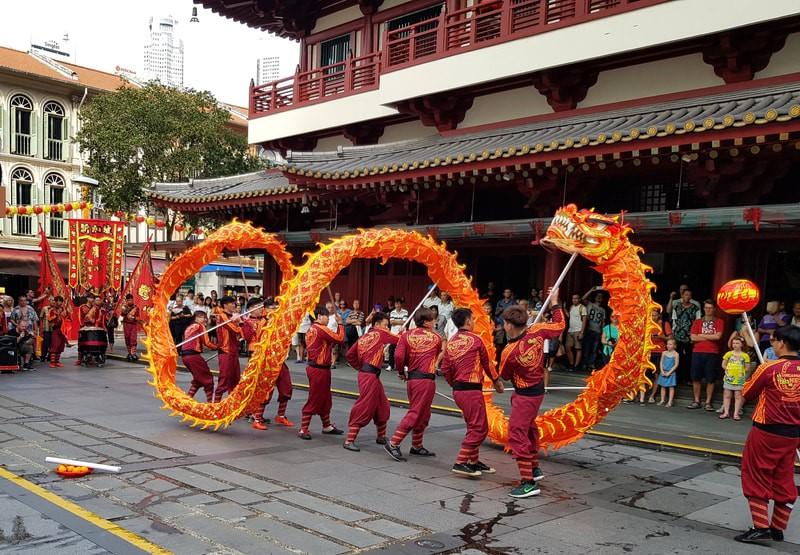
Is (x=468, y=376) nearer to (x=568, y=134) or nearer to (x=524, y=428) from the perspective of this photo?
(x=524, y=428)

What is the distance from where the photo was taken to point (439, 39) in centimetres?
1437

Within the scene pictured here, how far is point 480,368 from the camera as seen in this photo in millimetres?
6785

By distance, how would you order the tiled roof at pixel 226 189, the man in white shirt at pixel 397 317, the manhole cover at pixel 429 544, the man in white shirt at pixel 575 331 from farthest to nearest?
the tiled roof at pixel 226 189, the man in white shirt at pixel 397 317, the man in white shirt at pixel 575 331, the manhole cover at pixel 429 544

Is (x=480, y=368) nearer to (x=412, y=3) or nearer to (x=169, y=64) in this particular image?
(x=412, y=3)

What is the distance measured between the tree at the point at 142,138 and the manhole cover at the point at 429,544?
18976 millimetres

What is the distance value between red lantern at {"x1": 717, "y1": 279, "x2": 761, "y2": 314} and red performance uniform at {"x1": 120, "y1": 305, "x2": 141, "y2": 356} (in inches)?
543

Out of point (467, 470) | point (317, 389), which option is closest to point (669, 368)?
point (467, 470)

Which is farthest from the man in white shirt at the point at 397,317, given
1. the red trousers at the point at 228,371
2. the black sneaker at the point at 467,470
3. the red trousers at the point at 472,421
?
the black sneaker at the point at 467,470

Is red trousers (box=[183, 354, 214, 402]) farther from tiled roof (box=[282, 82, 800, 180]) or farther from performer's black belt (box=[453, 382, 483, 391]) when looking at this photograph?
tiled roof (box=[282, 82, 800, 180])

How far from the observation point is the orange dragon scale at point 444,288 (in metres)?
6.61

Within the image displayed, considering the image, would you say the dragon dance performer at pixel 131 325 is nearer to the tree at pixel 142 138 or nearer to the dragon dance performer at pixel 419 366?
the tree at pixel 142 138

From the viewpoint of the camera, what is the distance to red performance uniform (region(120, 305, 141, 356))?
1634cm

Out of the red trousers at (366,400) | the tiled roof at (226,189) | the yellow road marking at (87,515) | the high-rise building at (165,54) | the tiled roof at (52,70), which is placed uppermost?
the high-rise building at (165,54)

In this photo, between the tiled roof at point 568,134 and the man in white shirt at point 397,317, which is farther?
the man in white shirt at point 397,317
